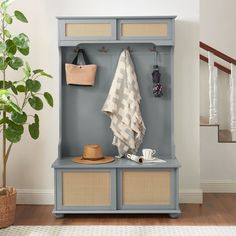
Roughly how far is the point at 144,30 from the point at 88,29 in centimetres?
52

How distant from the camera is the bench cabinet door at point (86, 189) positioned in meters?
3.95

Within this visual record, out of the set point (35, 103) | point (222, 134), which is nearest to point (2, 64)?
point (35, 103)

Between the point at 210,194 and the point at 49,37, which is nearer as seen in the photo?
the point at 49,37

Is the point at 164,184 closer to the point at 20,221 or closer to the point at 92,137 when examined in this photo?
the point at 92,137

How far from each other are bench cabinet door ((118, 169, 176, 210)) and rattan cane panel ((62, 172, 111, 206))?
0.12 metres

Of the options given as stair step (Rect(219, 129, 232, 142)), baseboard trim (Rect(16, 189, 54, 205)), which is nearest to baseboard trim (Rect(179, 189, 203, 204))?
stair step (Rect(219, 129, 232, 142))

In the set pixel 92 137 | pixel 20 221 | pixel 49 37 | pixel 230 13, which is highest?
pixel 230 13

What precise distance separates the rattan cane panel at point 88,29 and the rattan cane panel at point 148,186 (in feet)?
4.30

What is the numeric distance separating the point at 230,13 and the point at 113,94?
2.67 meters

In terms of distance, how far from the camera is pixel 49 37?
4371 mm

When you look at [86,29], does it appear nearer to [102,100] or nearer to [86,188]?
[102,100]

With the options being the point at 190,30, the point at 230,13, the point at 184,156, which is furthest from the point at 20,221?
the point at 230,13

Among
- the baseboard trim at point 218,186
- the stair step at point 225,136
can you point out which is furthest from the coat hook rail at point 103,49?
the baseboard trim at point 218,186

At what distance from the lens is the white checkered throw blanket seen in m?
4.19
